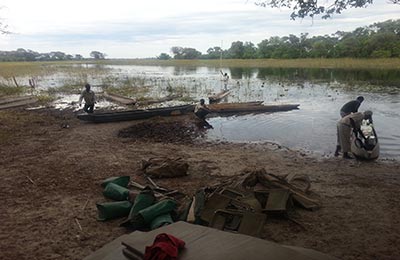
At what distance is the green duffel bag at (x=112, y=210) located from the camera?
5727 millimetres

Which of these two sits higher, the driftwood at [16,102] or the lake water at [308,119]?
the driftwood at [16,102]

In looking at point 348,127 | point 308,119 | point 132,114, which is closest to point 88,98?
point 132,114

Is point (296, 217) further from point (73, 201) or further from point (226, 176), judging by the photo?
point (73, 201)

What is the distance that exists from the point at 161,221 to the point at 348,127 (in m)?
6.54

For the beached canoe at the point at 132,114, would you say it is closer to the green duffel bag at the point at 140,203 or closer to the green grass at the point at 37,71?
the green duffel bag at the point at 140,203

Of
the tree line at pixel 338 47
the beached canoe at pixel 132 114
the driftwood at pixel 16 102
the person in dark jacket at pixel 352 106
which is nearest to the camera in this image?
the person in dark jacket at pixel 352 106

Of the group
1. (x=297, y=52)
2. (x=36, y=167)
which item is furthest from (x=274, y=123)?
(x=297, y=52)

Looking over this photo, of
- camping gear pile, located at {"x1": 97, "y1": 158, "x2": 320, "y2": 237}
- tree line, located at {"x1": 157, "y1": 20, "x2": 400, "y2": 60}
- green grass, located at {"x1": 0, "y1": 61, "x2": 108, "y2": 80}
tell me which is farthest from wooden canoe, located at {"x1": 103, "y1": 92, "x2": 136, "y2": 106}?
tree line, located at {"x1": 157, "y1": 20, "x2": 400, "y2": 60}

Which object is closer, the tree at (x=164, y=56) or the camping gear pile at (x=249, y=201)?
the camping gear pile at (x=249, y=201)

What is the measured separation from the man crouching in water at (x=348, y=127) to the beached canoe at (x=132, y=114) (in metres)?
8.64

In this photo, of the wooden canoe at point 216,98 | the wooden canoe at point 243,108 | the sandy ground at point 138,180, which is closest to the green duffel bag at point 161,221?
the sandy ground at point 138,180

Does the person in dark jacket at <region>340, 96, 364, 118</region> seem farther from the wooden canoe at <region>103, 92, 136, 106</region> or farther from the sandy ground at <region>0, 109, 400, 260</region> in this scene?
the wooden canoe at <region>103, 92, 136, 106</region>

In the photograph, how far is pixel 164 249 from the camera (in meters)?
2.90

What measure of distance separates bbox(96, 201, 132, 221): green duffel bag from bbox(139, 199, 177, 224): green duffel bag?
2.05 ft
